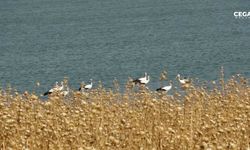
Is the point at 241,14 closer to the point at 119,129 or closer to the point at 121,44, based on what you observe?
the point at 121,44

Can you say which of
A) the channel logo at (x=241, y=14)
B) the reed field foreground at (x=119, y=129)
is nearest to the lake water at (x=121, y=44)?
the channel logo at (x=241, y=14)

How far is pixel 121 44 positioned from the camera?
3460 inches

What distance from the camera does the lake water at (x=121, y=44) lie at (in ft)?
A: 199

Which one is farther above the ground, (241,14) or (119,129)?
(119,129)

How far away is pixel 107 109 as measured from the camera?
1030 centimetres

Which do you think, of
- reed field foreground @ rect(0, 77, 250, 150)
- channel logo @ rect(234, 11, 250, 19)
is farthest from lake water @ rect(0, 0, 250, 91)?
reed field foreground @ rect(0, 77, 250, 150)

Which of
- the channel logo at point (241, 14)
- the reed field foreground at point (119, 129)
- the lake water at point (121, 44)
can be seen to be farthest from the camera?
the channel logo at point (241, 14)

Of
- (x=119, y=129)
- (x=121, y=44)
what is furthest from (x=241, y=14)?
(x=119, y=129)

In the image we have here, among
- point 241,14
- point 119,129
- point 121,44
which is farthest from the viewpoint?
point 241,14

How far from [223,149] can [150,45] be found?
3198 inches

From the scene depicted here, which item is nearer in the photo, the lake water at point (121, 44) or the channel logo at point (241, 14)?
the lake water at point (121, 44)

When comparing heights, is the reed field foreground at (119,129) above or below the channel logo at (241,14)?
above

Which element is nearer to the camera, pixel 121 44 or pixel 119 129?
pixel 119 129

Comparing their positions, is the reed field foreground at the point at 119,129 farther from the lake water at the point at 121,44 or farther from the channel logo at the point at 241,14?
the channel logo at the point at 241,14
